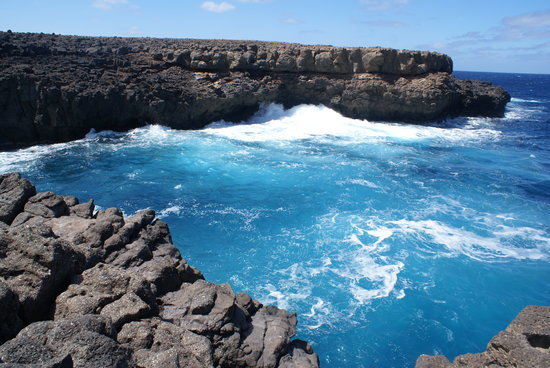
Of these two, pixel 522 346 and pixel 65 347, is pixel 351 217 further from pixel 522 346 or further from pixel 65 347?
pixel 65 347

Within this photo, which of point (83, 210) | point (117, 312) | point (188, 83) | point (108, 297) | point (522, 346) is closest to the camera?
point (522, 346)

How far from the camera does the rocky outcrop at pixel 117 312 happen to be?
5492 millimetres

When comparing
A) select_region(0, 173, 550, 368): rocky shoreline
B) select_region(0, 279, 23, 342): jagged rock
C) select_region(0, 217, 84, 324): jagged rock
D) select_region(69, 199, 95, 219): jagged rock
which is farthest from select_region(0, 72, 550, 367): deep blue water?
select_region(0, 279, 23, 342): jagged rock

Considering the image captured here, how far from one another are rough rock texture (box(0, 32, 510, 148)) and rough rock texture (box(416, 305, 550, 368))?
97.6 feet

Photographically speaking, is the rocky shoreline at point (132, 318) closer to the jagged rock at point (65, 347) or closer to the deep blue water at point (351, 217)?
the jagged rock at point (65, 347)

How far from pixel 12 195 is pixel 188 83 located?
24430 millimetres

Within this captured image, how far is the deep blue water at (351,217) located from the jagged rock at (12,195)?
5.72m

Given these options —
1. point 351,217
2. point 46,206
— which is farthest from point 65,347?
point 351,217

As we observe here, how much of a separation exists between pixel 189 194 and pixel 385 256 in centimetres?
1067

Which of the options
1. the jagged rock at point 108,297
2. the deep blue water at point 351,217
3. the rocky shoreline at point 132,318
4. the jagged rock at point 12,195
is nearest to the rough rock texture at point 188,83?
the deep blue water at point 351,217

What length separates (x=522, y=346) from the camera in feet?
21.2

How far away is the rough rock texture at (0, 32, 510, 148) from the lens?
27.9 meters

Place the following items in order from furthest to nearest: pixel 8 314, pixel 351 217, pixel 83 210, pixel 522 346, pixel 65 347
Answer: pixel 351 217 < pixel 83 210 < pixel 522 346 < pixel 8 314 < pixel 65 347

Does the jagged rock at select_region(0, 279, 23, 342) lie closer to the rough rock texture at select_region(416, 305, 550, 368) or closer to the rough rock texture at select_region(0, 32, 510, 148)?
the rough rock texture at select_region(416, 305, 550, 368)
